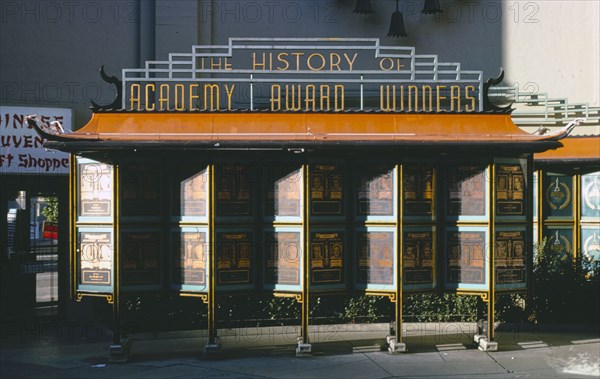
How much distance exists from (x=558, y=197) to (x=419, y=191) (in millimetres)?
4554

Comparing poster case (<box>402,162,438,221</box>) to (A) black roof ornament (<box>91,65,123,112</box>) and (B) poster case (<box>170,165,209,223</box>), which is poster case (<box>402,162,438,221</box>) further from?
(A) black roof ornament (<box>91,65,123,112</box>)

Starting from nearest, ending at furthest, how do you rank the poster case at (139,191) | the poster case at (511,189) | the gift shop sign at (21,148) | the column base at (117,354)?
the column base at (117,354)
the poster case at (139,191)
the poster case at (511,189)
the gift shop sign at (21,148)

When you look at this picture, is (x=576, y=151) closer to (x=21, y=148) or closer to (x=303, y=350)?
(x=303, y=350)

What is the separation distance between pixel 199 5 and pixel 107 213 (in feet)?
20.5

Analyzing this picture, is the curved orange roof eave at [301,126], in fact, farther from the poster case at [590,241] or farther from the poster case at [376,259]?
the poster case at [590,241]

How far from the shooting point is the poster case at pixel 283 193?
13.0 m

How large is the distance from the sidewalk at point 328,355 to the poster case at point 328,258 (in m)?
1.29

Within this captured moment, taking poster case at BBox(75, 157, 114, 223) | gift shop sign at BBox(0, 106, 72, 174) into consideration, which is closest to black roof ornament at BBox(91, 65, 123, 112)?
poster case at BBox(75, 157, 114, 223)

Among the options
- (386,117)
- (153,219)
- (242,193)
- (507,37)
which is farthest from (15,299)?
(507,37)

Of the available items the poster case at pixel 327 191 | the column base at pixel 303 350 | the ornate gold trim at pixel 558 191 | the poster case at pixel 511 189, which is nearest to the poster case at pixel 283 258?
the poster case at pixel 327 191

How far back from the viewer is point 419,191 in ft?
43.9

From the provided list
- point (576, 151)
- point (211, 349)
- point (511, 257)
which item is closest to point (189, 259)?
point (211, 349)

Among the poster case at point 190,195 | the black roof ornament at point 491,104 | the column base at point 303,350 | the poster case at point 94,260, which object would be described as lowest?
the column base at point 303,350

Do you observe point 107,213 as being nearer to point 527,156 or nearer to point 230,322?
point 230,322
